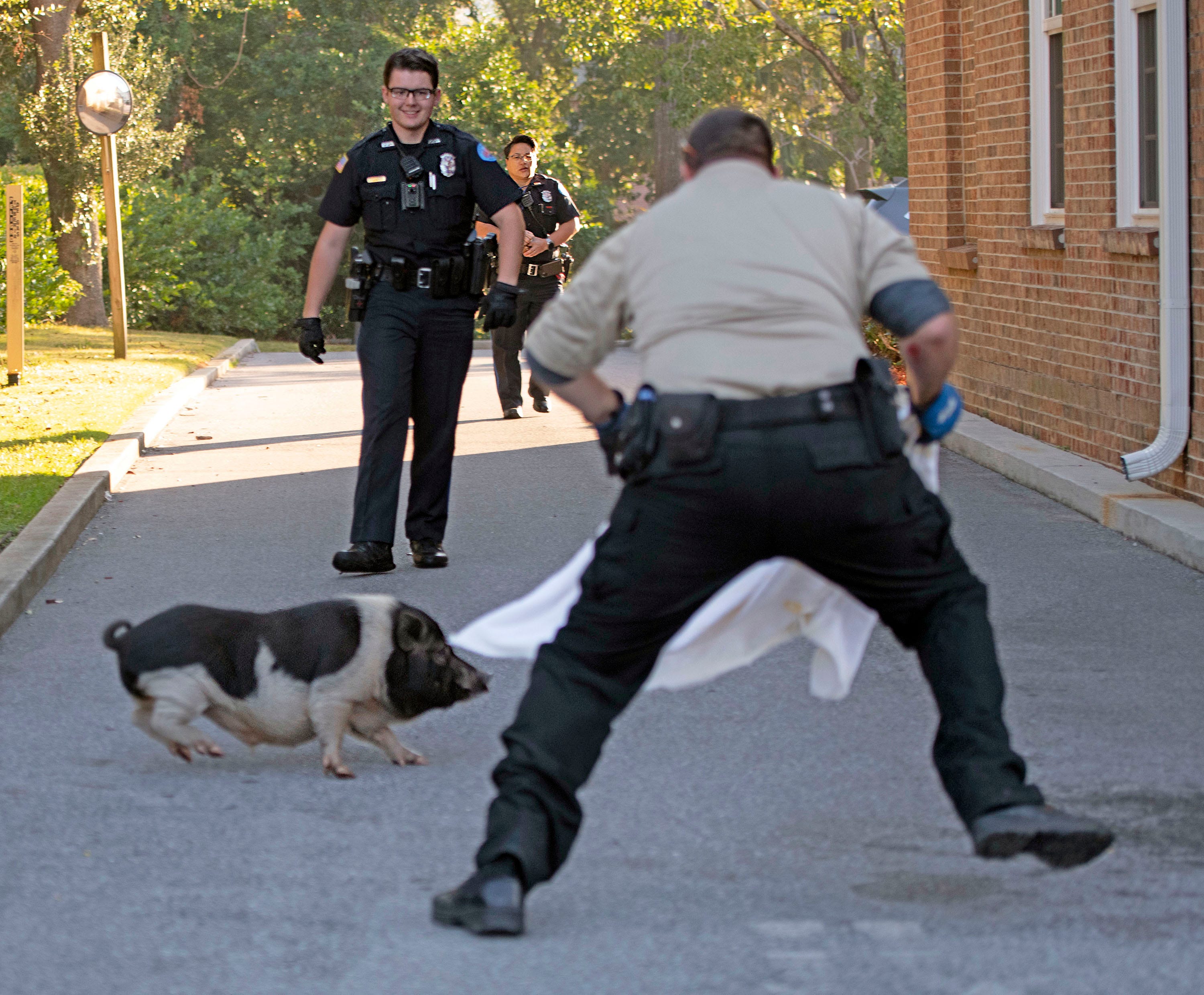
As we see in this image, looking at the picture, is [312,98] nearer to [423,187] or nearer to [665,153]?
[665,153]

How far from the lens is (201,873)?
4.47 m

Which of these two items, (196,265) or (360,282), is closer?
(360,282)

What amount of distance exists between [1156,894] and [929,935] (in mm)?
601

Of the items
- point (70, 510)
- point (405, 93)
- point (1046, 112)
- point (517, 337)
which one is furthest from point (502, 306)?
point (517, 337)

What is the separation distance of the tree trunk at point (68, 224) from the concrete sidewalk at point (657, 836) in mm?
18684

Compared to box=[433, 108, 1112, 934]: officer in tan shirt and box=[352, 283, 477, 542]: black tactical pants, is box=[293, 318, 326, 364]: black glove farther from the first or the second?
box=[433, 108, 1112, 934]: officer in tan shirt

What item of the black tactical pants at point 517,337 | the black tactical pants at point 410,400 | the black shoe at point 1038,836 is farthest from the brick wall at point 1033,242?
the black shoe at point 1038,836

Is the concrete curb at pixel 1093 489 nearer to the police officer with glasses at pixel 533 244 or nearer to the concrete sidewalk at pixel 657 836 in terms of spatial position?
the concrete sidewalk at pixel 657 836

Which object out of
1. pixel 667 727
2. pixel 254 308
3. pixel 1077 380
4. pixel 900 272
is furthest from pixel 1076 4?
pixel 254 308

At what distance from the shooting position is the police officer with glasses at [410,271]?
27.0 feet

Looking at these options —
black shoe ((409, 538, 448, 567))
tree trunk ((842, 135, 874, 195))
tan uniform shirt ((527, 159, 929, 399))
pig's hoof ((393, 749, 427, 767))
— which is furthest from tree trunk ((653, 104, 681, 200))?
tan uniform shirt ((527, 159, 929, 399))

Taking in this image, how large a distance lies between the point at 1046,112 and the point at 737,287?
29.6ft

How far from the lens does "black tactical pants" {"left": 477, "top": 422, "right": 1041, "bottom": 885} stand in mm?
3867

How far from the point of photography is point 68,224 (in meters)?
25.7
